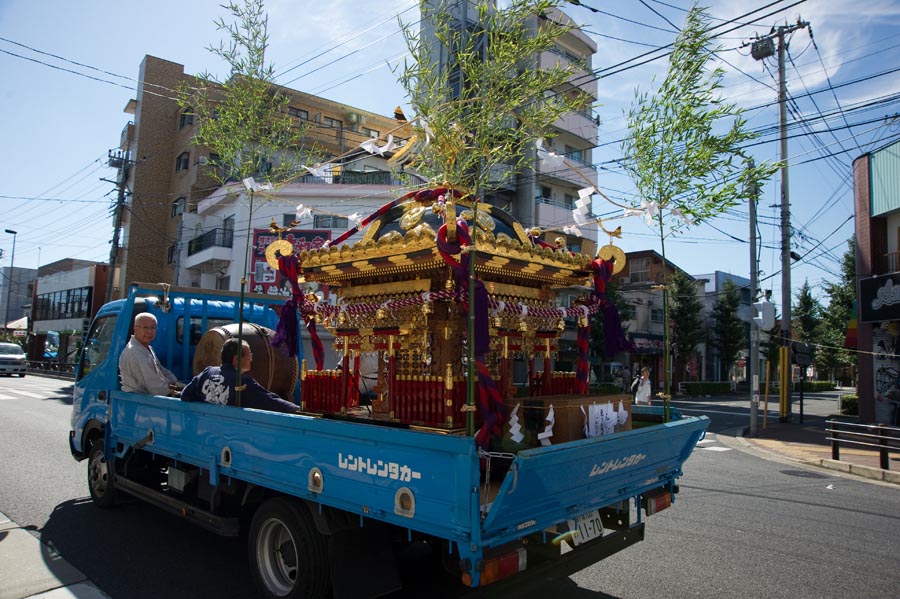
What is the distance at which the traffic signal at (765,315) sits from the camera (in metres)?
16.0

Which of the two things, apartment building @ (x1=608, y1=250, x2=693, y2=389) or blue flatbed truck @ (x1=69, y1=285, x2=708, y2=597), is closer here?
blue flatbed truck @ (x1=69, y1=285, x2=708, y2=597)

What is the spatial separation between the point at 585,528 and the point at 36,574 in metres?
4.42

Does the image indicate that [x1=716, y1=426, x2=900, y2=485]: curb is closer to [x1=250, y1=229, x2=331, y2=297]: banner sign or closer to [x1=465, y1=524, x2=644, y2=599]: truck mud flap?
[x1=465, y1=524, x2=644, y2=599]: truck mud flap

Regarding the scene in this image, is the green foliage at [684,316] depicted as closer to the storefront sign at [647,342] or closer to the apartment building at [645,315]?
the apartment building at [645,315]

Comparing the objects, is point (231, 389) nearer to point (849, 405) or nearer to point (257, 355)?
point (257, 355)

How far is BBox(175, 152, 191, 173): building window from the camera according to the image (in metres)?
32.6

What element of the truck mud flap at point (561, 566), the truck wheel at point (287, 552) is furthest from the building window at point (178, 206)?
the truck mud flap at point (561, 566)

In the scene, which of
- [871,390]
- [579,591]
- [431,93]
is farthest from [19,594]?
[871,390]

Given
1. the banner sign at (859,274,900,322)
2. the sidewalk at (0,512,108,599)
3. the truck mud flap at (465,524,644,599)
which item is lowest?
the sidewalk at (0,512,108,599)

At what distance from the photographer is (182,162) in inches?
1314

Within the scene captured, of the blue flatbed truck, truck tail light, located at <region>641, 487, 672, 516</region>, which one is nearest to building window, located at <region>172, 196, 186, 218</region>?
the blue flatbed truck

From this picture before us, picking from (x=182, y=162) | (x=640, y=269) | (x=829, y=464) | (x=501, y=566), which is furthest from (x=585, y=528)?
(x=640, y=269)

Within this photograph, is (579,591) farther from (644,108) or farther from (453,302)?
(644,108)

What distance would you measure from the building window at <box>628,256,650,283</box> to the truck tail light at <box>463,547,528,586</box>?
117ft
